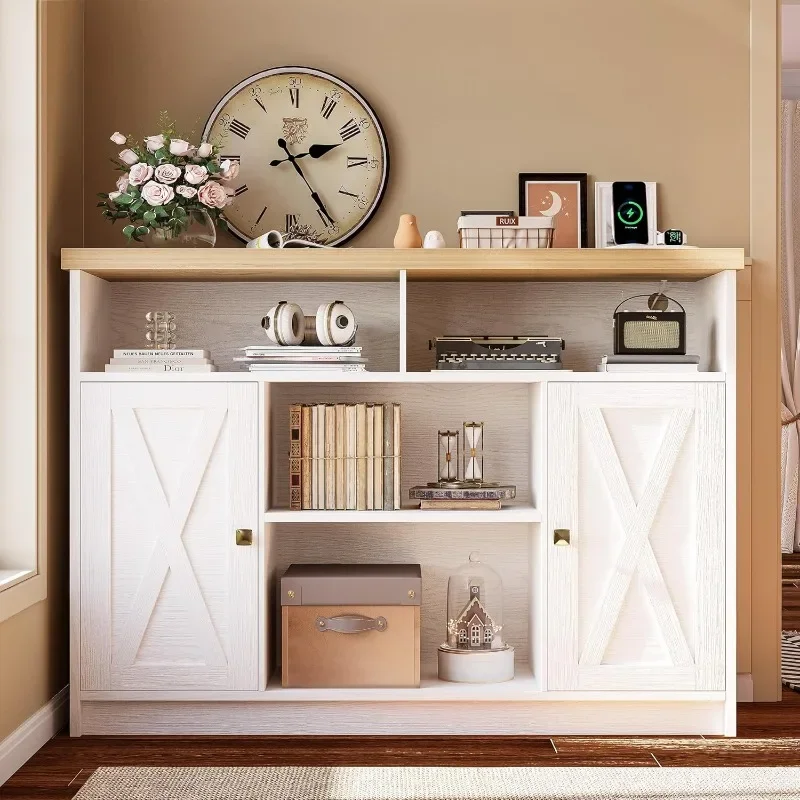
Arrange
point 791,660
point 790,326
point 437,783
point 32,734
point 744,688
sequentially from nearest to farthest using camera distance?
point 437,783 < point 32,734 < point 744,688 < point 791,660 < point 790,326

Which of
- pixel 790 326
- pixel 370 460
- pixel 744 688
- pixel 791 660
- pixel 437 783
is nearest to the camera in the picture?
pixel 437 783

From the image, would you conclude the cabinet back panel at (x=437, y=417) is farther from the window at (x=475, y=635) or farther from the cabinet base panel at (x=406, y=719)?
the cabinet base panel at (x=406, y=719)

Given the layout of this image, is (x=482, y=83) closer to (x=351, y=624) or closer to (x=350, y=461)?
(x=350, y=461)

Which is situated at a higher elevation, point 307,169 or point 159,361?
point 307,169

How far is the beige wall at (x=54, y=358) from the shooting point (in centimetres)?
243

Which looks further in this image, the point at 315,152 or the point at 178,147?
the point at 315,152

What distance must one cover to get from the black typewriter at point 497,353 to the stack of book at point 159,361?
0.70 metres

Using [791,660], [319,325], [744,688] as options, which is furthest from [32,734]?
[791,660]

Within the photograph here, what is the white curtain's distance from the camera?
199 inches

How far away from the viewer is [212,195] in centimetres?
261

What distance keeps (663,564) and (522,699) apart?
22.0 inches

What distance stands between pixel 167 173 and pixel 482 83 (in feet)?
3.49

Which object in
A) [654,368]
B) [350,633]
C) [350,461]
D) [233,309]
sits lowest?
[350,633]

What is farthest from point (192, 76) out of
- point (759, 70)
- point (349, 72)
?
point (759, 70)
